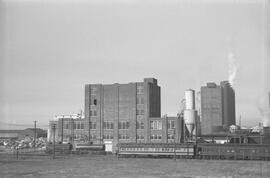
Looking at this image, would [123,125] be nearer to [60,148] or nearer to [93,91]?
[93,91]

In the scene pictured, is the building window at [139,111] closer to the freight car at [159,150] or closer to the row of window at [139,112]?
the row of window at [139,112]

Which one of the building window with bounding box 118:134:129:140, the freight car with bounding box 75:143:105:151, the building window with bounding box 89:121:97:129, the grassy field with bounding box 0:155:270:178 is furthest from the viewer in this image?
the building window with bounding box 89:121:97:129

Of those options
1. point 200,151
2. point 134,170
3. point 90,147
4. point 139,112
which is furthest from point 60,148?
point 134,170

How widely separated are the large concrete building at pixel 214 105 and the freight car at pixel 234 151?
4722 inches

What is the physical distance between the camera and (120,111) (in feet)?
296

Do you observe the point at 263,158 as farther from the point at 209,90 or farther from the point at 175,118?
the point at 209,90

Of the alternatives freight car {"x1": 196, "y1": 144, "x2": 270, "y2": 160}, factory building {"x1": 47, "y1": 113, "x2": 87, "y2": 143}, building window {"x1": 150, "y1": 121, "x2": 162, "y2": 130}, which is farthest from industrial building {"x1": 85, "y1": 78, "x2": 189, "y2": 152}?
freight car {"x1": 196, "y1": 144, "x2": 270, "y2": 160}

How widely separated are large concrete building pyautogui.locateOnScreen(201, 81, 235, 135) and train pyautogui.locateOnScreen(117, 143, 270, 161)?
11942 centimetres

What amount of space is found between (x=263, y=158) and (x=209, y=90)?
125 m

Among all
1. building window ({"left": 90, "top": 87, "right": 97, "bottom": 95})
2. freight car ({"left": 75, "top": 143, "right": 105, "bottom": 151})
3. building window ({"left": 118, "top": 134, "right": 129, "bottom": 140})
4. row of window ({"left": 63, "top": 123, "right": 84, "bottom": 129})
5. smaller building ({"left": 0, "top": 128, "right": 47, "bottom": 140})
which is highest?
building window ({"left": 90, "top": 87, "right": 97, "bottom": 95})

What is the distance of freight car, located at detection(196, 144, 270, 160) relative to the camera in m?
58.3

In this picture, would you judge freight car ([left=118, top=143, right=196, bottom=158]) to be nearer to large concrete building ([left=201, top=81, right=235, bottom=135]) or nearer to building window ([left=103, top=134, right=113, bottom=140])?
building window ([left=103, top=134, right=113, bottom=140])

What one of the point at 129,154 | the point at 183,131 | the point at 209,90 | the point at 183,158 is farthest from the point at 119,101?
the point at 209,90

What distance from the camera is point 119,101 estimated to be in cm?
9081
